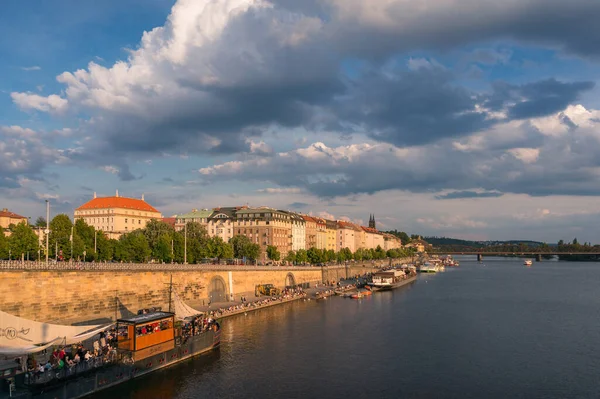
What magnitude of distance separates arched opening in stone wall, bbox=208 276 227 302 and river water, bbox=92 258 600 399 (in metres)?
7.75

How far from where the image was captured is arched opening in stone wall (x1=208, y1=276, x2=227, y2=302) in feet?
232

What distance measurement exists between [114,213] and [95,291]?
102494 mm

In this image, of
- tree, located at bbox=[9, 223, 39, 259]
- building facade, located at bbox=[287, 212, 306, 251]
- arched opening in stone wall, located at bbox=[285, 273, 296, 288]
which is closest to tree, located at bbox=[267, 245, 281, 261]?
arched opening in stone wall, located at bbox=[285, 273, 296, 288]

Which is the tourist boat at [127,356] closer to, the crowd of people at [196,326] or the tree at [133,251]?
the crowd of people at [196,326]

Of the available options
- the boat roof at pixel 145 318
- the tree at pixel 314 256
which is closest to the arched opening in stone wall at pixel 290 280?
the tree at pixel 314 256

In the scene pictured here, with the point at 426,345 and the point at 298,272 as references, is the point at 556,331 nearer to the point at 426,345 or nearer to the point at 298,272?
the point at 426,345

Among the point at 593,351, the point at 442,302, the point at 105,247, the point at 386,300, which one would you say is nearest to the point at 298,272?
the point at 386,300

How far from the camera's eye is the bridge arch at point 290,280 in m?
99.0

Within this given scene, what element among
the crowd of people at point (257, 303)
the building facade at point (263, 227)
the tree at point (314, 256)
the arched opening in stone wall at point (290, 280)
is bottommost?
the crowd of people at point (257, 303)

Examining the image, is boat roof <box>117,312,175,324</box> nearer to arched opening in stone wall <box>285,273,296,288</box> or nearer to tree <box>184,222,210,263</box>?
tree <box>184,222,210,263</box>

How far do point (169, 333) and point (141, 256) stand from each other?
45745mm

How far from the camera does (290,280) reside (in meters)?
101

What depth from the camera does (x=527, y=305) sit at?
258ft

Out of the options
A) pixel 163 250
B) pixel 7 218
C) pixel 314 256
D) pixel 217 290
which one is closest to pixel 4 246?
pixel 163 250
